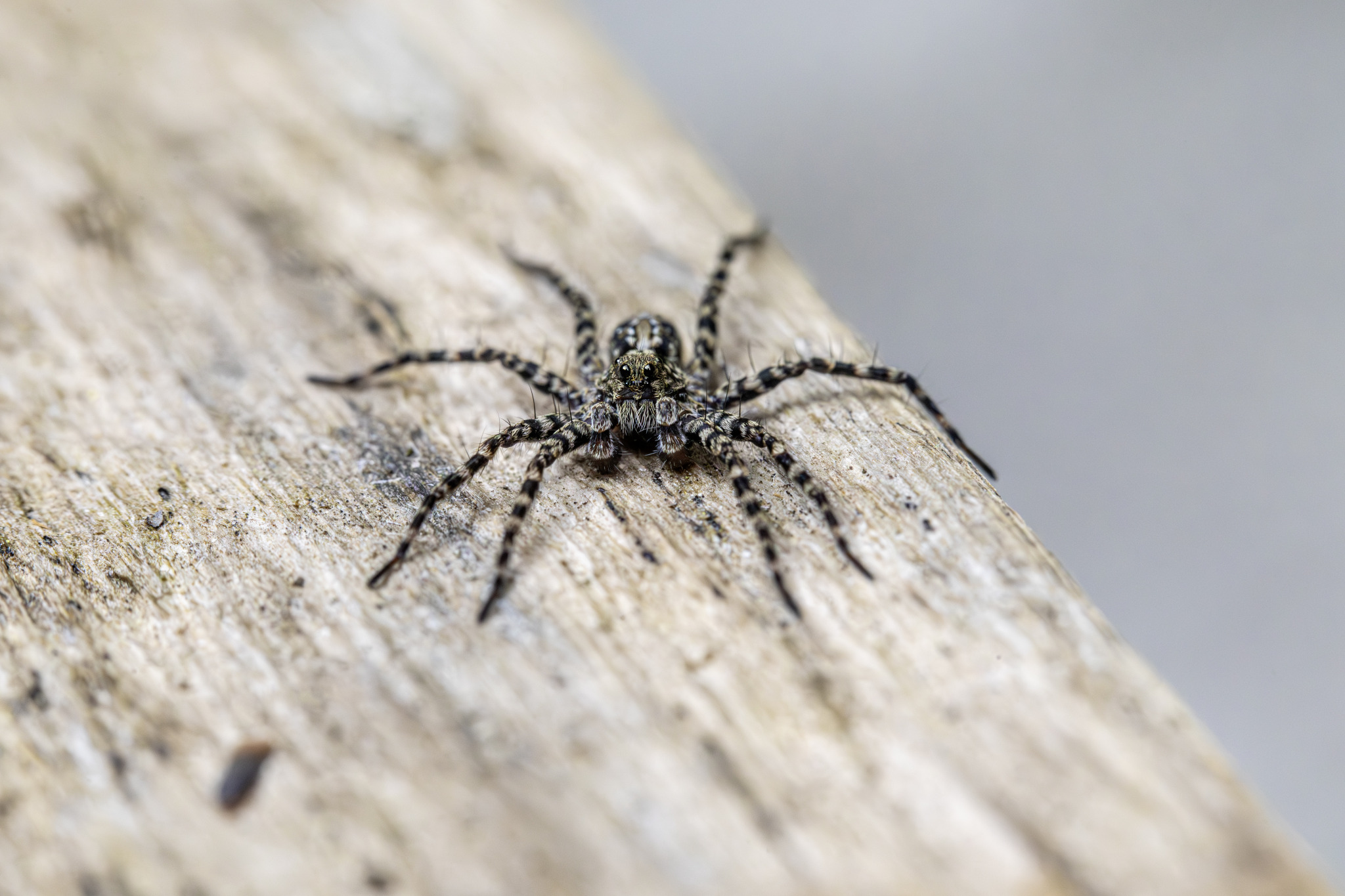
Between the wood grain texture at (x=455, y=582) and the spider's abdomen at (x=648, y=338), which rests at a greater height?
the spider's abdomen at (x=648, y=338)

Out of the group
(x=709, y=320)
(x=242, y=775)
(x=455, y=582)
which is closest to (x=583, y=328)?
(x=709, y=320)

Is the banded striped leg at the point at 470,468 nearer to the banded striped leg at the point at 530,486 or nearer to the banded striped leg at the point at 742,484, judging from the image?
the banded striped leg at the point at 530,486

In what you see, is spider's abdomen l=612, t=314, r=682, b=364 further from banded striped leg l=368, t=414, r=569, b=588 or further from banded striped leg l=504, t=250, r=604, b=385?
banded striped leg l=368, t=414, r=569, b=588

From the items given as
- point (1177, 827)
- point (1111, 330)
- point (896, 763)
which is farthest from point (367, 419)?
point (1111, 330)

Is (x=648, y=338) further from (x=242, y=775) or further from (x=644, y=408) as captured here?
(x=242, y=775)

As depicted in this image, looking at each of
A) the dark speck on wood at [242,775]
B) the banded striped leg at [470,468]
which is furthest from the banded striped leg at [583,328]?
the dark speck on wood at [242,775]

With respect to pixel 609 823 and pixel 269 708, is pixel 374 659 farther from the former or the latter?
pixel 609 823
